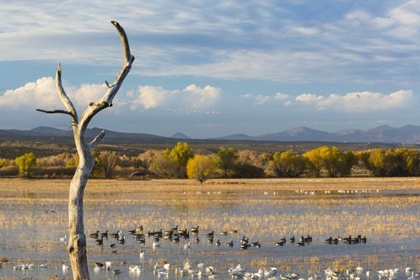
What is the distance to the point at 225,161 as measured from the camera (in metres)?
88.1

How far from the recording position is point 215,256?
2070 cm

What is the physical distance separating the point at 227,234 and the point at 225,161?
62207mm

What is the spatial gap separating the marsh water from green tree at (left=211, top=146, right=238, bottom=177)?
143 ft

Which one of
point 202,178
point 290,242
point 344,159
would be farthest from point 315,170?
point 290,242

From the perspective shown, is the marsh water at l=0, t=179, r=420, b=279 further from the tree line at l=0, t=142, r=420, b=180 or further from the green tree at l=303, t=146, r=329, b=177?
the green tree at l=303, t=146, r=329, b=177

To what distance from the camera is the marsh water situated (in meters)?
18.9

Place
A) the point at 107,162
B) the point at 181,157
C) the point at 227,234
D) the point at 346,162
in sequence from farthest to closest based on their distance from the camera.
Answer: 1. the point at 346,162
2. the point at 181,157
3. the point at 107,162
4. the point at 227,234

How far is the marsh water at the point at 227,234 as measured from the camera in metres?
18.9

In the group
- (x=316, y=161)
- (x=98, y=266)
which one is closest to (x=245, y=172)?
(x=316, y=161)

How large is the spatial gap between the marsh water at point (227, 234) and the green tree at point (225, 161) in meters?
43.5

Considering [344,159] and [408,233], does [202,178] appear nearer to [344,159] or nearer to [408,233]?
[344,159]

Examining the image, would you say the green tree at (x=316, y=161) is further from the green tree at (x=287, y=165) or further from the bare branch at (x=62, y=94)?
the bare branch at (x=62, y=94)

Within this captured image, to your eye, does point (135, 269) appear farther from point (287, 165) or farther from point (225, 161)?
point (287, 165)

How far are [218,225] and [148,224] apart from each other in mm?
3135
